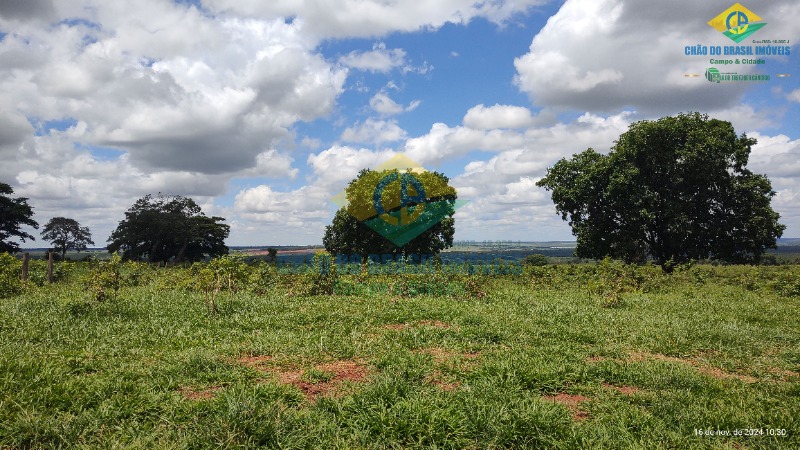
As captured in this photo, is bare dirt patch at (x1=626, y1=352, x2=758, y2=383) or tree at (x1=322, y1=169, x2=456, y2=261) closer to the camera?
bare dirt patch at (x1=626, y1=352, x2=758, y2=383)

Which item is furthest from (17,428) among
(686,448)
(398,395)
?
(686,448)

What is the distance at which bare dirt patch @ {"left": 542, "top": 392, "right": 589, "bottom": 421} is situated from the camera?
5.05 m

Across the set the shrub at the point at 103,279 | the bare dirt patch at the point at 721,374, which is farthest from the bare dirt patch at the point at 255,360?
the shrub at the point at 103,279

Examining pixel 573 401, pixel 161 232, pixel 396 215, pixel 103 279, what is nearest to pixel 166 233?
pixel 161 232

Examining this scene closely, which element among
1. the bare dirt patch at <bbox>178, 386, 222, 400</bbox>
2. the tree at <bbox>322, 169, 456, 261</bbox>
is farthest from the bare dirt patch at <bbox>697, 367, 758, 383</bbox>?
the tree at <bbox>322, 169, 456, 261</bbox>

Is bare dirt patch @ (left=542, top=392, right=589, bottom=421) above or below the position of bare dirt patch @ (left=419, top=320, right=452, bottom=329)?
below

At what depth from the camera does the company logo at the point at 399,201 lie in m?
33.8

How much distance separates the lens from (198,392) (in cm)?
546

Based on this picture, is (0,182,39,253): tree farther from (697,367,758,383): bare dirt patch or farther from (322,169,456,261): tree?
(697,367,758,383): bare dirt patch

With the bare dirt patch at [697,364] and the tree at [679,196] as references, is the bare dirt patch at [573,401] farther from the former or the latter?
the tree at [679,196]

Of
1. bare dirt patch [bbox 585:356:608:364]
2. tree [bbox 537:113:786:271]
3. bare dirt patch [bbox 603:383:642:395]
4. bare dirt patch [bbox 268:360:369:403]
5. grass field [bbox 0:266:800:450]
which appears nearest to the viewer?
grass field [bbox 0:266:800:450]

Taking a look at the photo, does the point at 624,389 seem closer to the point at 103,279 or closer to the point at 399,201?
the point at 103,279

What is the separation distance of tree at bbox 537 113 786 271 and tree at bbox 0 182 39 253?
165 ft

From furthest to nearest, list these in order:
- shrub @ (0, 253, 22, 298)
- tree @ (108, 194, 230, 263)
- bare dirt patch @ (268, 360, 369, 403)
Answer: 1. tree @ (108, 194, 230, 263)
2. shrub @ (0, 253, 22, 298)
3. bare dirt patch @ (268, 360, 369, 403)
